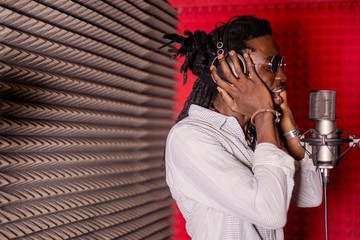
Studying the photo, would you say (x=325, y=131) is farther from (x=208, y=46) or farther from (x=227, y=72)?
(x=208, y=46)

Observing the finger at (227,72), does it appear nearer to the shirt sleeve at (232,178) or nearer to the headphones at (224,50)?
the headphones at (224,50)

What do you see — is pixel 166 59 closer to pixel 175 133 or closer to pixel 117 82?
pixel 117 82

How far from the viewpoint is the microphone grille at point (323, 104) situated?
201cm

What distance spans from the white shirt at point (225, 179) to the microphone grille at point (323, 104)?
0.24 m

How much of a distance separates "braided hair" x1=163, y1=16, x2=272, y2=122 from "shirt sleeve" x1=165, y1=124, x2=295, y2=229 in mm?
335

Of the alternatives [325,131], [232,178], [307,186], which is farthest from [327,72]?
[232,178]

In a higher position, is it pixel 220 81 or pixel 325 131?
pixel 220 81

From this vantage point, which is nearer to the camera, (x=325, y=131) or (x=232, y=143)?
(x=325, y=131)

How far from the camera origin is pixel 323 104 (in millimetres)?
2043

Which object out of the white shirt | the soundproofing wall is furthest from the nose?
the soundproofing wall

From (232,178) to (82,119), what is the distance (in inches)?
42.6

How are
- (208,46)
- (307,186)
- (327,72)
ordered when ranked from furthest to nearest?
(327,72) → (307,186) → (208,46)

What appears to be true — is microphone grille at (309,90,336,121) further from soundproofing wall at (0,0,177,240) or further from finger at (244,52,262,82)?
soundproofing wall at (0,0,177,240)

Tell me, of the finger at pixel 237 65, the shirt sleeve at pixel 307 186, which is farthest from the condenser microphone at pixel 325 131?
the shirt sleeve at pixel 307 186
